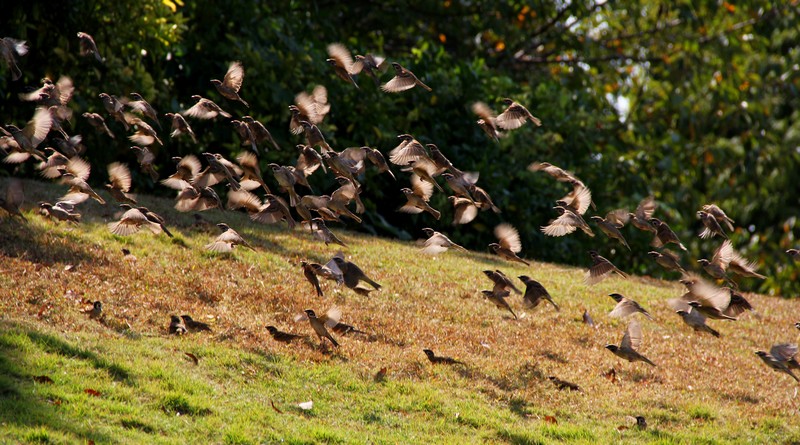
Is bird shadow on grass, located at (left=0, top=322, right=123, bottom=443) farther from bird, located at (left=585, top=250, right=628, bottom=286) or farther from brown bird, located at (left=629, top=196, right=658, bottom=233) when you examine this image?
brown bird, located at (left=629, top=196, right=658, bottom=233)

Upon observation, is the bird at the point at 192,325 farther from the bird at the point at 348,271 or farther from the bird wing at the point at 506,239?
the bird wing at the point at 506,239

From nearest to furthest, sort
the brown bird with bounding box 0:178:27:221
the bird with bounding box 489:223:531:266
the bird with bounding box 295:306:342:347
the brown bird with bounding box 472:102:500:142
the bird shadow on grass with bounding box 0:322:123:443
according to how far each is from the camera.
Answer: the bird shadow on grass with bounding box 0:322:123:443 → the bird with bounding box 295:306:342:347 → the brown bird with bounding box 0:178:27:221 → the bird with bounding box 489:223:531:266 → the brown bird with bounding box 472:102:500:142

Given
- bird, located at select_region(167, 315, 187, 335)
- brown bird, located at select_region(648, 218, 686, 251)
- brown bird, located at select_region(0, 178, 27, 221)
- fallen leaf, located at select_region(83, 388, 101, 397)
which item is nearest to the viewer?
fallen leaf, located at select_region(83, 388, 101, 397)

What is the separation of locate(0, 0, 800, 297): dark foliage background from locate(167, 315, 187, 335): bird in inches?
218

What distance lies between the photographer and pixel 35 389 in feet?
23.6

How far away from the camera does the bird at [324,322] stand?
29.6 feet

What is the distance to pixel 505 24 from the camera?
1886 cm

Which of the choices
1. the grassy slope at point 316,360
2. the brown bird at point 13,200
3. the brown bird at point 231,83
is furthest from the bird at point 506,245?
the brown bird at point 13,200

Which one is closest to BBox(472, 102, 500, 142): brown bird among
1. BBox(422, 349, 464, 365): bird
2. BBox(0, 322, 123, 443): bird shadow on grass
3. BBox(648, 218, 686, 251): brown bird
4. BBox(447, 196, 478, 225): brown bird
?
BBox(447, 196, 478, 225): brown bird

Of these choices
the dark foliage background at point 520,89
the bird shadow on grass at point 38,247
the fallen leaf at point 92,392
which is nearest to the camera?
the fallen leaf at point 92,392

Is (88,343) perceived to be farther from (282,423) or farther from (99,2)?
(99,2)

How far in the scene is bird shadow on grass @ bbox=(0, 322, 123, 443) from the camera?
6.68 metres

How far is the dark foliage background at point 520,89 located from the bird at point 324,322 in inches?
211

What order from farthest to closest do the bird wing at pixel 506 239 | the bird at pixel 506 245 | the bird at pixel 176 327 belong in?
1. the bird wing at pixel 506 239
2. the bird at pixel 506 245
3. the bird at pixel 176 327
